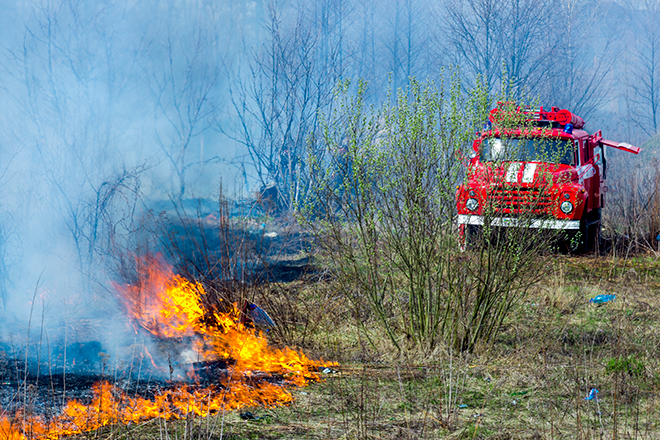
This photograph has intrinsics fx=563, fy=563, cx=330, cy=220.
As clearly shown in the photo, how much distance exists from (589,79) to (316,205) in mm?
24988

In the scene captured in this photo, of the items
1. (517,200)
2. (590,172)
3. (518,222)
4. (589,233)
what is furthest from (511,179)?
(589,233)

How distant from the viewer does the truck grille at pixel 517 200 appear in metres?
5.10

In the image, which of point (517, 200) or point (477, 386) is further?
point (517, 200)

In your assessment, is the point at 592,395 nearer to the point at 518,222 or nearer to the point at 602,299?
the point at 518,222

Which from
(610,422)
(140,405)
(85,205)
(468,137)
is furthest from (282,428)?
(85,205)

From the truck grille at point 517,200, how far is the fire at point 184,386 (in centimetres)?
227

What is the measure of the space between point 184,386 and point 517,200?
3344 mm

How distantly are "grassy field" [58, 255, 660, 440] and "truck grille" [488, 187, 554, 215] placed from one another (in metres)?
1.12

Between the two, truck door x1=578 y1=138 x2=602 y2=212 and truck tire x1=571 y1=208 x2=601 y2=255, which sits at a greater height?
truck door x1=578 y1=138 x2=602 y2=212

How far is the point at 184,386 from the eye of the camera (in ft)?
14.9

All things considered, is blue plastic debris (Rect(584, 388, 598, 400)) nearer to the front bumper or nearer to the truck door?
the front bumper

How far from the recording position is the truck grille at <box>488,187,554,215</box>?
5102 millimetres

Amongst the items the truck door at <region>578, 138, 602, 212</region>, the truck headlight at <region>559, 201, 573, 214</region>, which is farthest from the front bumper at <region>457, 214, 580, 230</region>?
the truck door at <region>578, 138, 602, 212</region>

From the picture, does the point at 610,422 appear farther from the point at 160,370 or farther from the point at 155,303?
the point at 155,303
